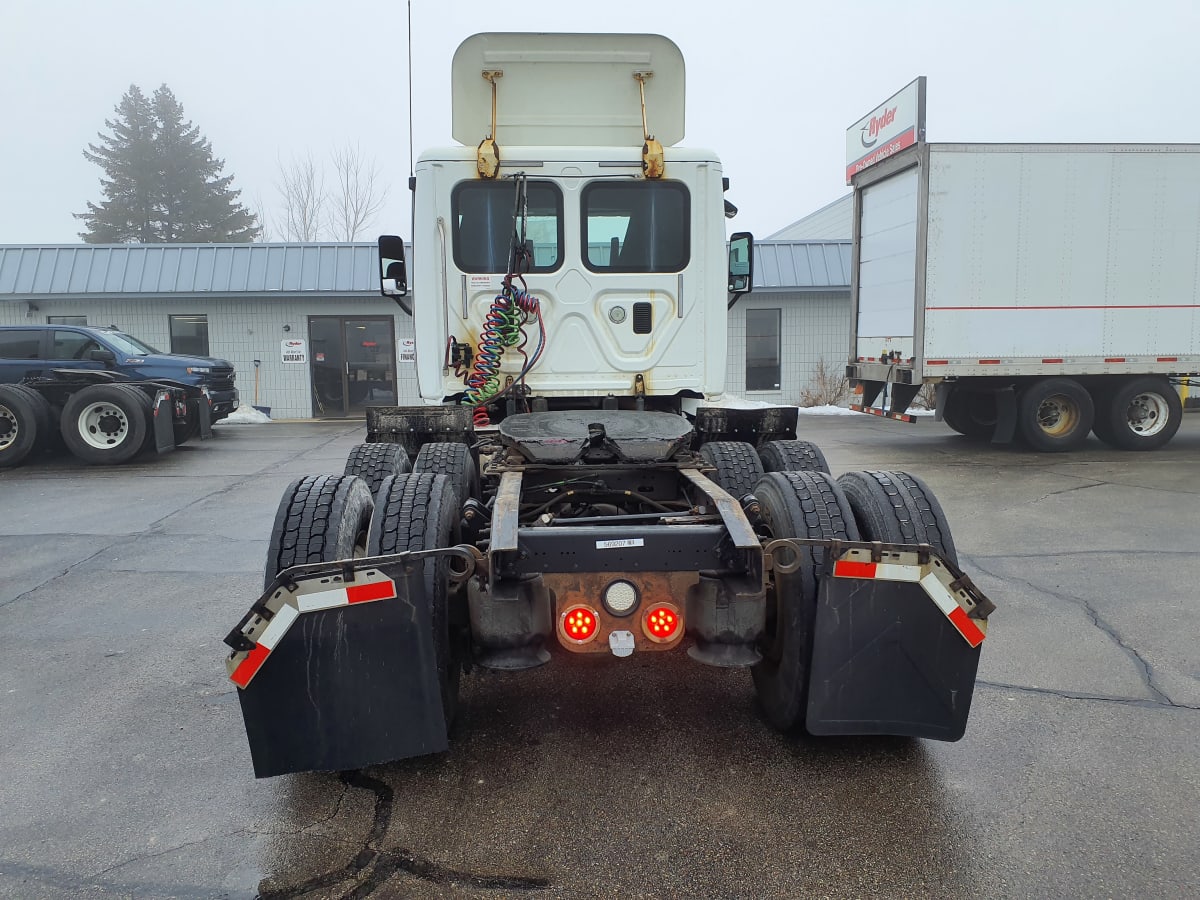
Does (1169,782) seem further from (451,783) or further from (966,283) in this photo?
(966,283)

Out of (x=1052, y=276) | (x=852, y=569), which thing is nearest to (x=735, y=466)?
(x=852, y=569)

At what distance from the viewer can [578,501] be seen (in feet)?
13.4

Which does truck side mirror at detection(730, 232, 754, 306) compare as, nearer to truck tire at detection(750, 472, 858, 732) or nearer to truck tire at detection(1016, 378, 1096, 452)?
truck tire at detection(750, 472, 858, 732)

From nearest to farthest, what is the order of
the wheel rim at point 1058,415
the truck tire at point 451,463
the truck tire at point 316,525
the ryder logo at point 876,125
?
the truck tire at point 316,525
the truck tire at point 451,463
the wheel rim at point 1058,415
the ryder logo at point 876,125

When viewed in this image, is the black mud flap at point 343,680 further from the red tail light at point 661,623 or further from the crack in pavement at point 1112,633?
the crack in pavement at point 1112,633

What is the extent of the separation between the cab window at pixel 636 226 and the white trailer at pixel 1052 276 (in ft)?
22.2

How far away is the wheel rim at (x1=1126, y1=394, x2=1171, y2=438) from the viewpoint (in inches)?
465

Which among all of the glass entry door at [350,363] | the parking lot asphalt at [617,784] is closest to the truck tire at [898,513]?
the parking lot asphalt at [617,784]

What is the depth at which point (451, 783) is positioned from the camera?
301 centimetres

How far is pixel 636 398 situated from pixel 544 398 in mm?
623

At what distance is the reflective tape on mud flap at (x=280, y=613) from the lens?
104 inches

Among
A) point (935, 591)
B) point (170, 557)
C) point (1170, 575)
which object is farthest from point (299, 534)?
point (1170, 575)

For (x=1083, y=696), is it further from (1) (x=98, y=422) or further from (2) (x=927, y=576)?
(1) (x=98, y=422)

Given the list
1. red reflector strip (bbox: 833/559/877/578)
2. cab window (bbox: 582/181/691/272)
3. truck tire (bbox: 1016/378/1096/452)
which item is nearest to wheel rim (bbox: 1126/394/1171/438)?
truck tire (bbox: 1016/378/1096/452)
